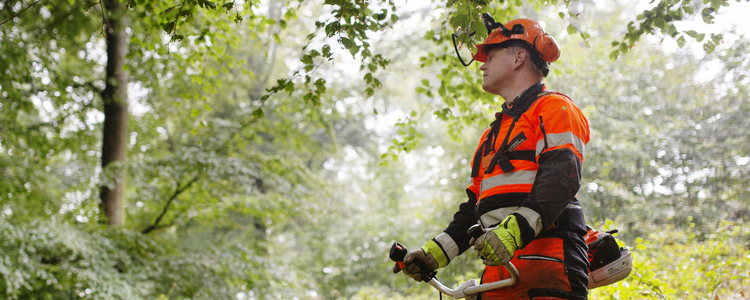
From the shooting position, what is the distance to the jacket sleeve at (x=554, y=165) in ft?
4.58

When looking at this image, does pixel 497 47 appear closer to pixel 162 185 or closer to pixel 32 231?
pixel 32 231

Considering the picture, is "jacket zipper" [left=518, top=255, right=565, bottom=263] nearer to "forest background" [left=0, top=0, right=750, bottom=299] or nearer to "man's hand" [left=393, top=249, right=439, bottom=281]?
"man's hand" [left=393, top=249, right=439, bottom=281]

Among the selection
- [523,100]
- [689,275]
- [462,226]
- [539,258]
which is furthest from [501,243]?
[689,275]

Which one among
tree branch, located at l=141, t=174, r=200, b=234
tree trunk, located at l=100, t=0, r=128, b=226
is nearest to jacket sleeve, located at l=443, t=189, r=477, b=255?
tree branch, located at l=141, t=174, r=200, b=234

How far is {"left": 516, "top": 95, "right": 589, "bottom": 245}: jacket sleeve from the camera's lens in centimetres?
140

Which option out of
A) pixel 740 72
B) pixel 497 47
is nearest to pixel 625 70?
pixel 740 72

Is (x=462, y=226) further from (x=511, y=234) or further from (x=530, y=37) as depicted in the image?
(x=530, y=37)

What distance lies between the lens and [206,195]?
7062mm

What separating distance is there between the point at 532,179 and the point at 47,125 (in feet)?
25.8

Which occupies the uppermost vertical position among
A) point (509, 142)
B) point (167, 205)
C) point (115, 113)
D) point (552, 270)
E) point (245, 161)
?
point (115, 113)

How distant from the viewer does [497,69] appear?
77.0 inches

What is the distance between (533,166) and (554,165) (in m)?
0.16

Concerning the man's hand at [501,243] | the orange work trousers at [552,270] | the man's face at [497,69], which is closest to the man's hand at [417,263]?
the orange work trousers at [552,270]

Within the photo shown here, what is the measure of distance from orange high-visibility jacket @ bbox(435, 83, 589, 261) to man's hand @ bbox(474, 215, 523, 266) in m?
0.03
